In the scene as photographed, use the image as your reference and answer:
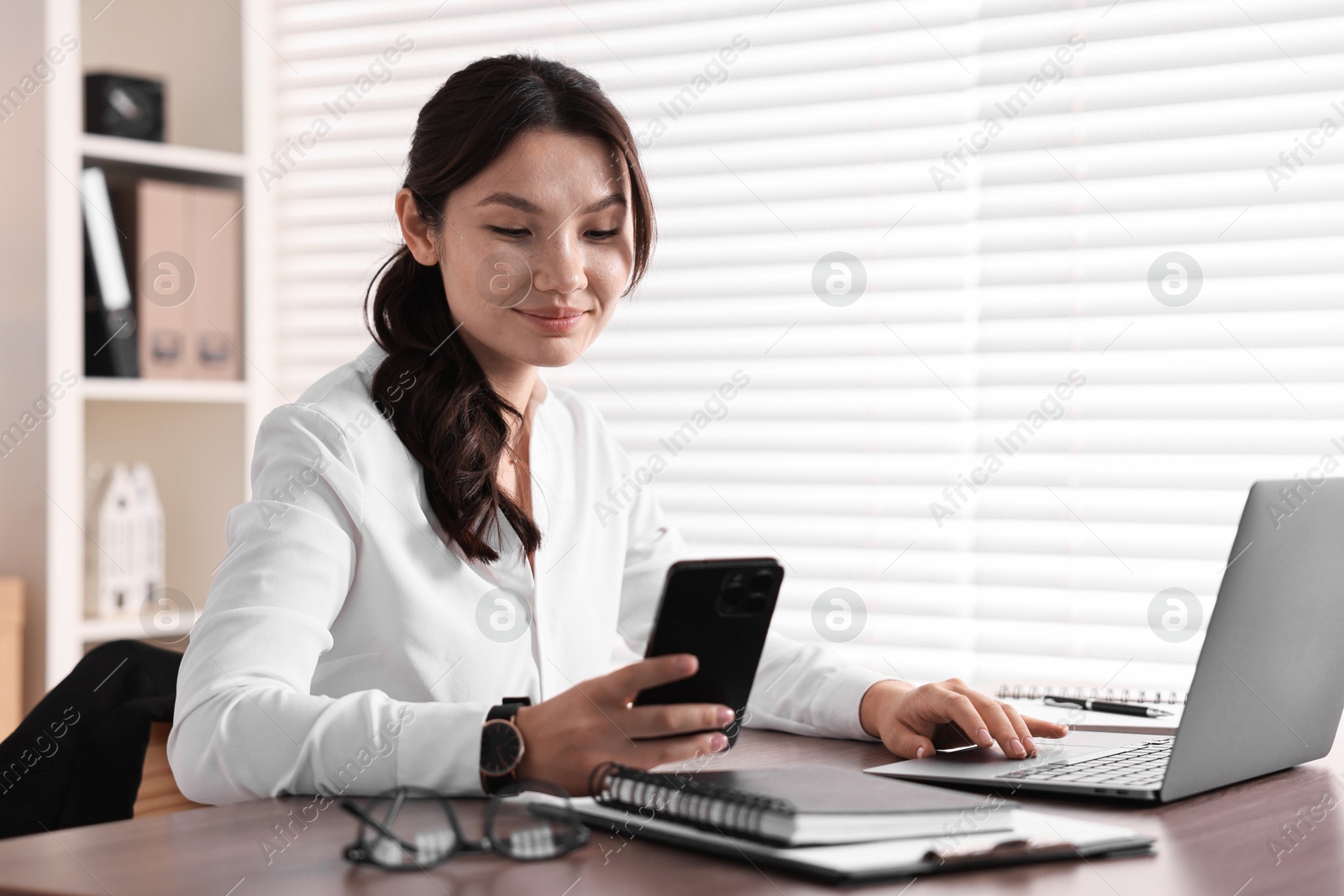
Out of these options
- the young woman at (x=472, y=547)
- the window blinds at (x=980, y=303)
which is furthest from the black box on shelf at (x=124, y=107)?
the young woman at (x=472, y=547)

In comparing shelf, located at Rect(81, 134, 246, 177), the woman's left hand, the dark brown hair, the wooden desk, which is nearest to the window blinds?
shelf, located at Rect(81, 134, 246, 177)

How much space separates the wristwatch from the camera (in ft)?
3.19

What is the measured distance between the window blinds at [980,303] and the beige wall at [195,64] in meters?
0.73

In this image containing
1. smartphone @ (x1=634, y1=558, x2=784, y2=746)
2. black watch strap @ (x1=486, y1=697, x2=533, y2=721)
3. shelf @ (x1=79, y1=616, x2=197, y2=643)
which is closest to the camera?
smartphone @ (x1=634, y1=558, x2=784, y2=746)

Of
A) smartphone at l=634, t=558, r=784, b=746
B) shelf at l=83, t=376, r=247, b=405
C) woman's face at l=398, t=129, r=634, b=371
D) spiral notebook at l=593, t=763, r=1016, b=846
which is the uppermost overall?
woman's face at l=398, t=129, r=634, b=371

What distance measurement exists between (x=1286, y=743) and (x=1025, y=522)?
1.16 meters

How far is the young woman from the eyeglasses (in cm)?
6

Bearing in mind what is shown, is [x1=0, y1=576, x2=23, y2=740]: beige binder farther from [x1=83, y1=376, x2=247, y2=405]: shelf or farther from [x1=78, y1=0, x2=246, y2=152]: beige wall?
[x1=78, y1=0, x2=246, y2=152]: beige wall

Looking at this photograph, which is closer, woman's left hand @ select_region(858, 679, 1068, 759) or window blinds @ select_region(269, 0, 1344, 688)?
woman's left hand @ select_region(858, 679, 1068, 759)

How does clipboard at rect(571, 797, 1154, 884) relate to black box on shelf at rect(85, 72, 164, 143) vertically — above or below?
below

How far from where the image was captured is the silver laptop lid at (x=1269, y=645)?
940mm

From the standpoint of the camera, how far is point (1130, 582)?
2.17 metres

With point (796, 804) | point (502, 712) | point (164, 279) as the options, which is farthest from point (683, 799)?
point (164, 279)

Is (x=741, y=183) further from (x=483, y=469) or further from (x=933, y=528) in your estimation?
(x=483, y=469)
